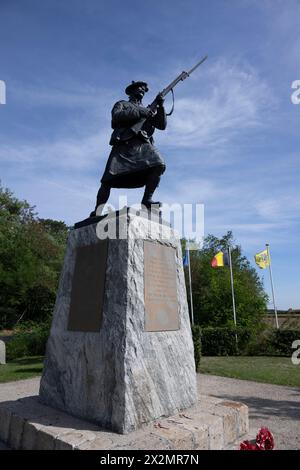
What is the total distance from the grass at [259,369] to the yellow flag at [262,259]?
20.6 ft

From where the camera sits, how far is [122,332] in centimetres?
386

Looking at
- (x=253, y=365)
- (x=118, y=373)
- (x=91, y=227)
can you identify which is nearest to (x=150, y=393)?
(x=118, y=373)

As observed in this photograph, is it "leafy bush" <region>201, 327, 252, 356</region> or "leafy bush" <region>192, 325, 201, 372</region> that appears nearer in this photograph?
"leafy bush" <region>192, 325, 201, 372</region>

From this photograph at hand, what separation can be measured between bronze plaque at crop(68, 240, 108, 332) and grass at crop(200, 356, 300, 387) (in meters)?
6.88

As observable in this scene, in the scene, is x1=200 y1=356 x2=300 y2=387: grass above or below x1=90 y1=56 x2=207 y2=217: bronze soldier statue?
below

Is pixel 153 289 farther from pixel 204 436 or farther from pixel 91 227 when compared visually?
pixel 204 436

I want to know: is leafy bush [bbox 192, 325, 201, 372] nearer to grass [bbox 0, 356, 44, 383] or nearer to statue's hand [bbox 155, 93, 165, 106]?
grass [bbox 0, 356, 44, 383]

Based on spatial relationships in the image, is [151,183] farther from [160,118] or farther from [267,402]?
[267,402]

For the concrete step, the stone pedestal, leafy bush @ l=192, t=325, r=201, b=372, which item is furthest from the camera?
leafy bush @ l=192, t=325, r=201, b=372

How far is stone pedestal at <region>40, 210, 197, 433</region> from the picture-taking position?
12.4 feet

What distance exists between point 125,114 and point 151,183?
1.01m

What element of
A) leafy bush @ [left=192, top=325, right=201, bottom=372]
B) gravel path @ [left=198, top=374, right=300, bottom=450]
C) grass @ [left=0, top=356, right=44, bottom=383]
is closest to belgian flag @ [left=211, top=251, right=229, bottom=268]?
leafy bush @ [left=192, top=325, right=201, bottom=372]

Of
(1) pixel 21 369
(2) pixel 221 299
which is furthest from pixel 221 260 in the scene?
(1) pixel 21 369

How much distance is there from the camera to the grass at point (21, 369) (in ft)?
32.9
